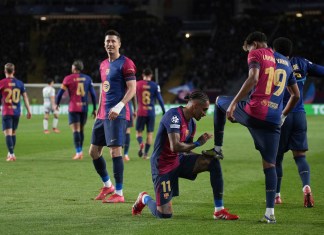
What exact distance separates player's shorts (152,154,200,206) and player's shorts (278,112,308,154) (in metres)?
1.74

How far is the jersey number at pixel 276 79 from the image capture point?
8.37 meters

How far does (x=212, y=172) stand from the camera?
28.2 feet

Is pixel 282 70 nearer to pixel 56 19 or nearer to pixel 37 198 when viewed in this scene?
pixel 37 198

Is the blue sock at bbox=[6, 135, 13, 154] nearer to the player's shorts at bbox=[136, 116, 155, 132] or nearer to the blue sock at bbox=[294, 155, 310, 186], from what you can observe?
the player's shorts at bbox=[136, 116, 155, 132]

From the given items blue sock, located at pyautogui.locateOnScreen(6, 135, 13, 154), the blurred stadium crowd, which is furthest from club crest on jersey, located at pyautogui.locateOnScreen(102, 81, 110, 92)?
the blurred stadium crowd

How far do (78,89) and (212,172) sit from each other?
32.5 ft

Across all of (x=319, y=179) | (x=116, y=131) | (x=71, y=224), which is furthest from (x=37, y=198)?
(x=319, y=179)

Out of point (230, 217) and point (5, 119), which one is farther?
point (5, 119)

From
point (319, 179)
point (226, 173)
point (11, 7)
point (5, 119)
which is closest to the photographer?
point (319, 179)

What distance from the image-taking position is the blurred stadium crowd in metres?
50.5

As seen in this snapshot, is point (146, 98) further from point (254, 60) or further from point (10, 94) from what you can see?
point (254, 60)

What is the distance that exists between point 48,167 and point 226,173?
Result: 12.2 feet

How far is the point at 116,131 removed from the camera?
10484mm

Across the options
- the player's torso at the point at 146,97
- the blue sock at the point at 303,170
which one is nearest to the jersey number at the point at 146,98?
the player's torso at the point at 146,97
